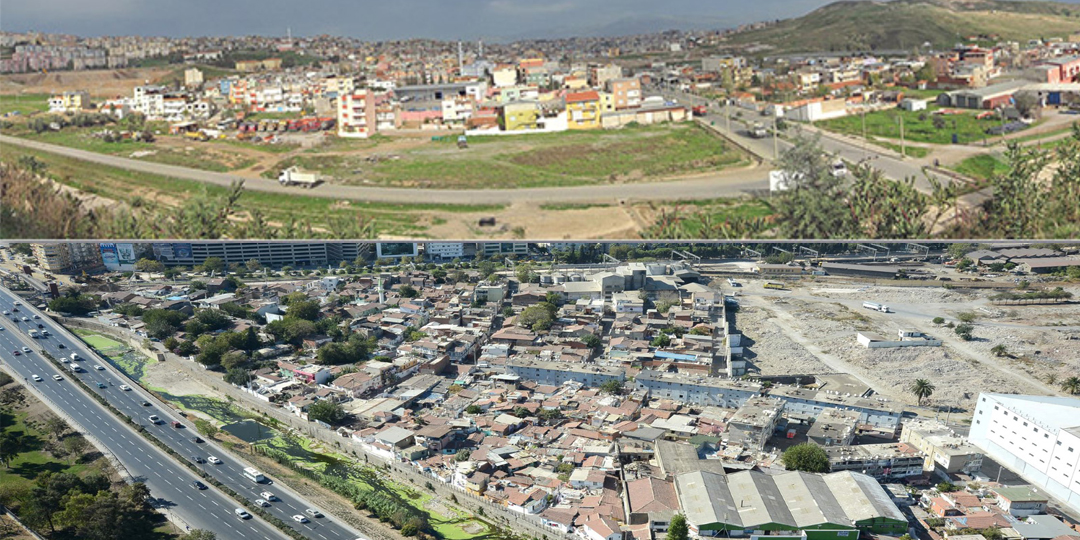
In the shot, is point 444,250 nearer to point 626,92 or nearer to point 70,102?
point 626,92

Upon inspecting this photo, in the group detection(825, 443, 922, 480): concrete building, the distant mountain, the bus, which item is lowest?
detection(825, 443, 922, 480): concrete building

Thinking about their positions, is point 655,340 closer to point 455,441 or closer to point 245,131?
point 455,441

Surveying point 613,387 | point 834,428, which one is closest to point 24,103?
point 613,387

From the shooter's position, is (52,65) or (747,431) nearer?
(747,431)

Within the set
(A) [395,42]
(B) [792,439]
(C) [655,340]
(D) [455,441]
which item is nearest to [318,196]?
(A) [395,42]

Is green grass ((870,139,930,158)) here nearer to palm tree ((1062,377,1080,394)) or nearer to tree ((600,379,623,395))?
palm tree ((1062,377,1080,394))

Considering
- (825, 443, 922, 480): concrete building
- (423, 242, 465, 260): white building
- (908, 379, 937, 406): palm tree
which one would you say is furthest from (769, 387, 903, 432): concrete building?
(423, 242, 465, 260): white building
